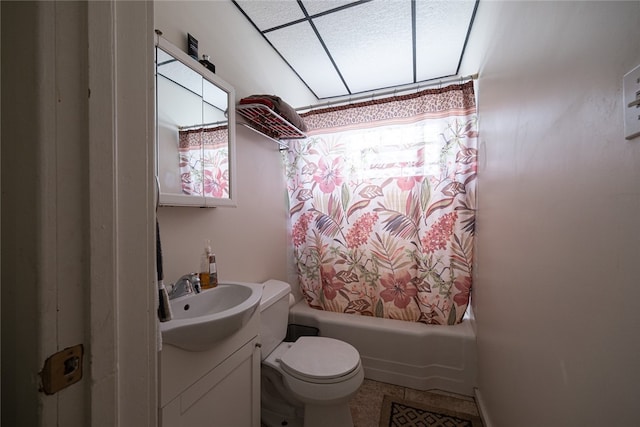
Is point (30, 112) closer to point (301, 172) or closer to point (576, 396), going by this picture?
point (576, 396)

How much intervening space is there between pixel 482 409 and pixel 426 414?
300 millimetres

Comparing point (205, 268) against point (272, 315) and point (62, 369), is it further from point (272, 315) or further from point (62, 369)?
point (62, 369)

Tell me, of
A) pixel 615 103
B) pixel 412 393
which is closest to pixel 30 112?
pixel 615 103

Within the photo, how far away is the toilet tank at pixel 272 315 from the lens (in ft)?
4.29

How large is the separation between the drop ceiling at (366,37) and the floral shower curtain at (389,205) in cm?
34

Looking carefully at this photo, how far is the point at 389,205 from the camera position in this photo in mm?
1781

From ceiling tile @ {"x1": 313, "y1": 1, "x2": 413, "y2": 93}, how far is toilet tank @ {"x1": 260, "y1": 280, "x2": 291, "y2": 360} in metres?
1.66

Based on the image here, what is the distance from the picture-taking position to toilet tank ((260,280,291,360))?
131cm

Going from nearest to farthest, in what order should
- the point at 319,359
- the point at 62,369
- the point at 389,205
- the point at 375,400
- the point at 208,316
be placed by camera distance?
the point at 62,369
the point at 208,316
the point at 319,359
the point at 375,400
the point at 389,205

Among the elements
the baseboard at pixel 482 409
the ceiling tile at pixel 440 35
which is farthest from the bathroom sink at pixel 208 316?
the ceiling tile at pixel 440 35

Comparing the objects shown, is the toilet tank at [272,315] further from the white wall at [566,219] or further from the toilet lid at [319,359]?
the white wall at [566,219]

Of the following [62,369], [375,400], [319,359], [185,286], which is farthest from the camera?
[375,400]

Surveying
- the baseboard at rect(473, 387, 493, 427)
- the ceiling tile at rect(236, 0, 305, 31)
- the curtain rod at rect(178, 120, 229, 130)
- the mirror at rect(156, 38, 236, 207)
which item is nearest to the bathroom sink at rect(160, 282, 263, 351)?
the mirror at rect(156, 38, 236, 207)

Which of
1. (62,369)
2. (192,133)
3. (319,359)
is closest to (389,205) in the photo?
(319,359)
